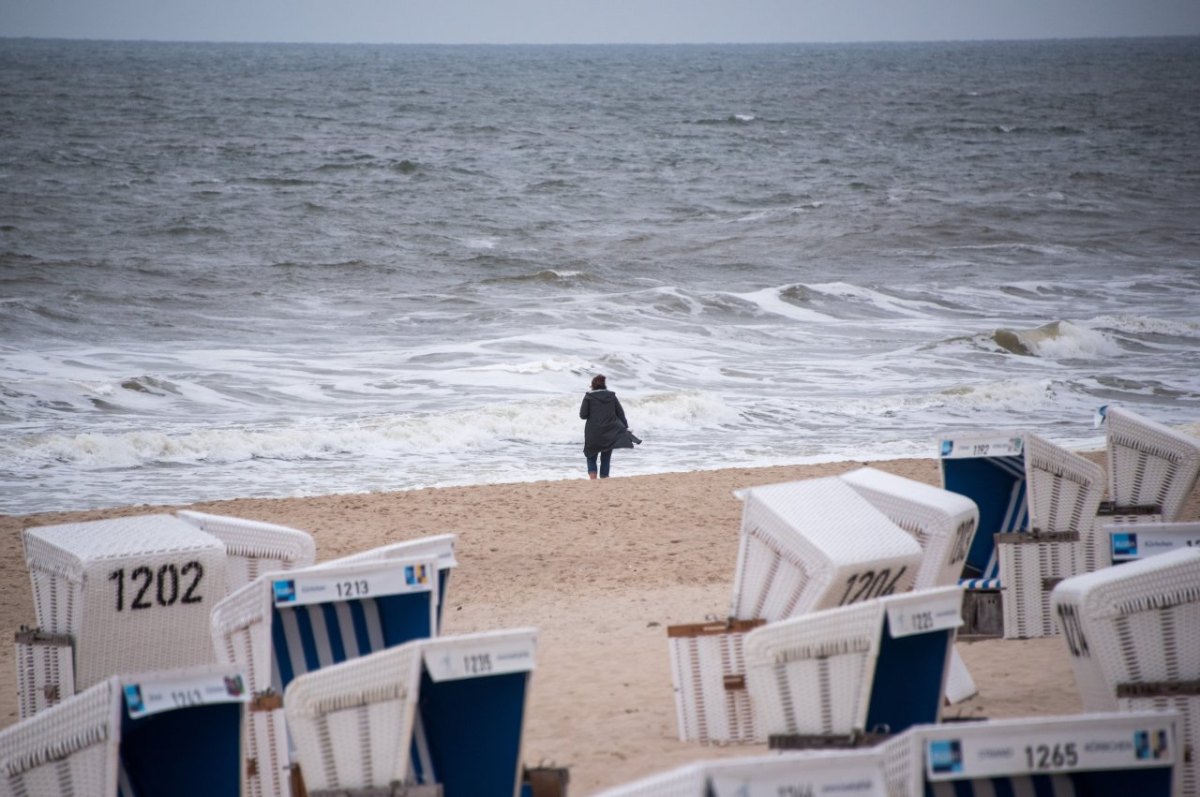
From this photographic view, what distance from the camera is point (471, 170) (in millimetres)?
50562

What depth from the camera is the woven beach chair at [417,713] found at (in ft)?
13.0

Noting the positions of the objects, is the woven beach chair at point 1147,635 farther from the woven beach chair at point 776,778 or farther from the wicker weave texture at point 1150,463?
the wicker weave texture at point 1150,463

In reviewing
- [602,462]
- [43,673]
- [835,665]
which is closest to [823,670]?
[835,665]

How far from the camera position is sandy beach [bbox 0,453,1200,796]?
6.05 meters

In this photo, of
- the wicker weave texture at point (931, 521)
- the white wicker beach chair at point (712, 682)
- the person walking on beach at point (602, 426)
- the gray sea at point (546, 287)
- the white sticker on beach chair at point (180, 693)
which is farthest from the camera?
the gray sea at point (546, 287)

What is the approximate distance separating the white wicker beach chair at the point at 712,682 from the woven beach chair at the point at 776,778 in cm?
227

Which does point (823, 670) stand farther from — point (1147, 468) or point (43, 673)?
point (1147, 468)

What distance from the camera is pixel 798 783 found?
2.98m

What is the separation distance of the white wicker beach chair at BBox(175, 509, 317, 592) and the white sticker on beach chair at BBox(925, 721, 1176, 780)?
3828 mm

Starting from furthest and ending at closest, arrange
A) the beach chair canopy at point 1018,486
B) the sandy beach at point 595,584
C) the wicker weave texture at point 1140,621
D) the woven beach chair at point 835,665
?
the beach chair canopy at point 1018,486 → the sandy beach at point 595,584 → the wicker weave texture at point 1140,621 → the woven beach chair at point 835,665

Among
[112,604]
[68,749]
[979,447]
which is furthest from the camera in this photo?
[979,447]

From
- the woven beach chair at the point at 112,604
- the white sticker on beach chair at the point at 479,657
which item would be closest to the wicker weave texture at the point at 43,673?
the woven beach chair at the point at 112,604

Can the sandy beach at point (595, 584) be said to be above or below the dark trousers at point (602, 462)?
above

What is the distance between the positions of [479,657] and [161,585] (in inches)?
86.4
